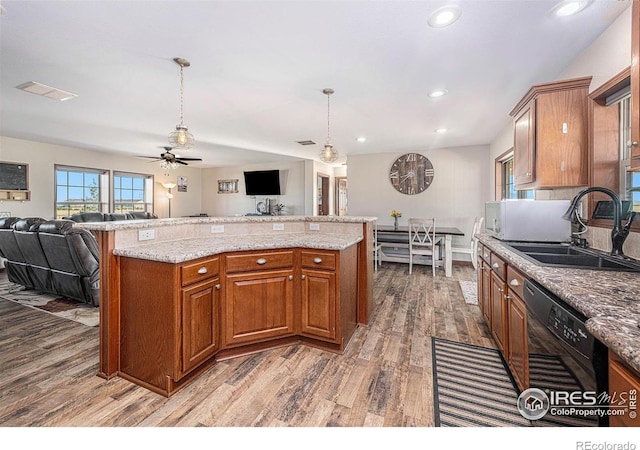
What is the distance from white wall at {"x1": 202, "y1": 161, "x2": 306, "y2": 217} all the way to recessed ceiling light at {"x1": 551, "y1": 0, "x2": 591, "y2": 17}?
6.32m

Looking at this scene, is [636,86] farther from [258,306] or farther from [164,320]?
[164,320]

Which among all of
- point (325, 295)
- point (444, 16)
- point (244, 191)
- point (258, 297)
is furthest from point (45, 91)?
point (244, 191)

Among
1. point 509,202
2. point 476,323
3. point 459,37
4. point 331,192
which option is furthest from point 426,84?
point 331,192

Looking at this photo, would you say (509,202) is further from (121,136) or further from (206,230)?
(121,136)

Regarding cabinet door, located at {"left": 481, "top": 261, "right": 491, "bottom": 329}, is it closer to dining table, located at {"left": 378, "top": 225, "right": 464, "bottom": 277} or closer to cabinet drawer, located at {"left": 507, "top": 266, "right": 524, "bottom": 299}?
cabinet drawer, located at {"left": 507, "top": 266, "right": 524, "bottom": 299}

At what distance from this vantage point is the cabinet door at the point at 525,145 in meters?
2.25

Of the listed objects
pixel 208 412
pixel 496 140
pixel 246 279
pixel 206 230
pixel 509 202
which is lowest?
pixel 208 412

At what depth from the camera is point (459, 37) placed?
2037 mm

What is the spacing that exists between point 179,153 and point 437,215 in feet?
20.6

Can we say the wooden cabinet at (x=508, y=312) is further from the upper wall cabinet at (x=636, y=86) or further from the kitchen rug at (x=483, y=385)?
the upper wall cabinet at (x=636, y=86)

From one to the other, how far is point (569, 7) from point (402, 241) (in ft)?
13.2

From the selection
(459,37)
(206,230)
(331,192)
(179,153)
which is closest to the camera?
(459,37)

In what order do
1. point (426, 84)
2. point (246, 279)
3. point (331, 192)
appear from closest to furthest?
point (246, 279) → point (426, 84) → point (331, 192)

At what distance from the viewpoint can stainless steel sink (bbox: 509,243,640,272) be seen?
4.87 feet
